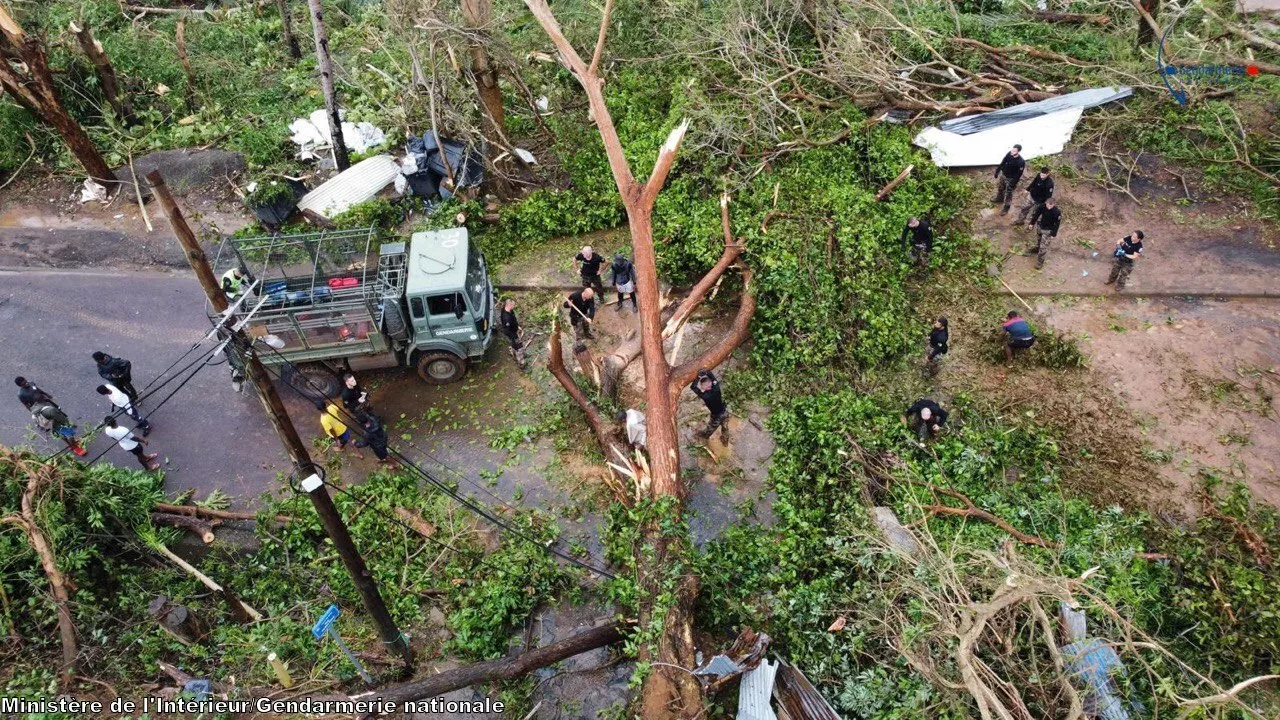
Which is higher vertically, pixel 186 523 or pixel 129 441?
pixel 129 441

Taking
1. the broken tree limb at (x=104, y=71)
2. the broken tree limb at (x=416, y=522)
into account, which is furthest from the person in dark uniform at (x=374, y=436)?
the broken tree limb at (x=104, y=71)

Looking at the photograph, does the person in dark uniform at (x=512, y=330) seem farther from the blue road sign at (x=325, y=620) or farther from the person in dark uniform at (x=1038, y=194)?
the person in dark uniform at (x=1038, y=194)

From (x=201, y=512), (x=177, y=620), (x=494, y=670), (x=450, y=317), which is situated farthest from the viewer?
(x=450, y=317)

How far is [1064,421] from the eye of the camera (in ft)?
32.9

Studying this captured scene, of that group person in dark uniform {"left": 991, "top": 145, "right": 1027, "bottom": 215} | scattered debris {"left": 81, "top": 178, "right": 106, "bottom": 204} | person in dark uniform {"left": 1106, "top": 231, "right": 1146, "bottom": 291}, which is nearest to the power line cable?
scattered debris {"left": 81, "top": 178, "right": 106, "bottom": 204}

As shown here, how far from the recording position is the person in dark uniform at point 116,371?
414 inches

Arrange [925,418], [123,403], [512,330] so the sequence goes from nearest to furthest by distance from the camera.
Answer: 1. [925,418]
2. [123,403]
3. [512,330]

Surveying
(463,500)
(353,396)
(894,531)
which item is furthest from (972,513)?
(353,396)

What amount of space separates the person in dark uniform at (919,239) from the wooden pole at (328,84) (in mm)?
9854

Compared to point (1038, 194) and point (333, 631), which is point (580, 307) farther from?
point (1038, 194)

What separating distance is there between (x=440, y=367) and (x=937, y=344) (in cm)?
697

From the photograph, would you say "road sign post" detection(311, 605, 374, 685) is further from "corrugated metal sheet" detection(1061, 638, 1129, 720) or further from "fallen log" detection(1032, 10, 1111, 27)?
"fallen log" detection(1032, 10, 1111, 27)

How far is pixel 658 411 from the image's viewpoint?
9461mm

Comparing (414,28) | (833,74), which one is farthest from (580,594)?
(833,74)
